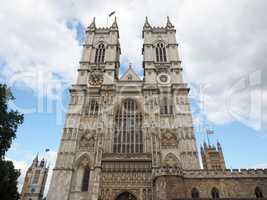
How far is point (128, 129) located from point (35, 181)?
5408 centimetres

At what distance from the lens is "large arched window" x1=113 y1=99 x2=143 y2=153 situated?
1027 inches

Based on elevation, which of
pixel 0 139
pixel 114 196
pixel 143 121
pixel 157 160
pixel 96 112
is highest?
pixel 96 112

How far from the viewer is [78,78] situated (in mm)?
32500

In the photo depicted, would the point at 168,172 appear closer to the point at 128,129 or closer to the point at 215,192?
the point at 215,192

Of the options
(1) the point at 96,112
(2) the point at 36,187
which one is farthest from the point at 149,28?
(2) the point at 36,187

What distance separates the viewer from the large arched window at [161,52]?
35.2m

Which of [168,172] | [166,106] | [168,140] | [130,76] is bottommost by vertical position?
[168,172]

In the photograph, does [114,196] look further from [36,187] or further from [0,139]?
[36,187]

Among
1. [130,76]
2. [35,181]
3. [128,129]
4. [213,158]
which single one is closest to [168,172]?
[128,129]

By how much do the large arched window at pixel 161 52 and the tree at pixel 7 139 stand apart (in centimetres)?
2471

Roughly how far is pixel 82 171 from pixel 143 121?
959cm

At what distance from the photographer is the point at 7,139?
1466 centimetres

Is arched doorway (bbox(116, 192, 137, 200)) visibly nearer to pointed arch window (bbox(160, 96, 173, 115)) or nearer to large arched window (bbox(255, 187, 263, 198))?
large arched window (bbox(255, 187, 263, 198))

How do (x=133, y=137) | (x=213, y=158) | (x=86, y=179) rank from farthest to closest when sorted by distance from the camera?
(x=213, y=158) → (x=133, y=137) → (x=86, y=179)
